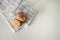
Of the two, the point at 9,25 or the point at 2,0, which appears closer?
the point at 9,25

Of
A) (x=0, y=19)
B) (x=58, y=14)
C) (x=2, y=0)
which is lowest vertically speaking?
(x=58, y=14)

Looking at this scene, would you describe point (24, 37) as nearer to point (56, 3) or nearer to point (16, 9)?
point (16, 9)

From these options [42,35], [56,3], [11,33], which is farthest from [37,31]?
[56,3]

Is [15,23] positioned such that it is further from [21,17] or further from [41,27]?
[41,27]

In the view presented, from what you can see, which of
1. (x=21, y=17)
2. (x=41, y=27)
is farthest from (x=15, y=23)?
(x=41, y=27)

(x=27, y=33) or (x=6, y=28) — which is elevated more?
(x=6, y=28)

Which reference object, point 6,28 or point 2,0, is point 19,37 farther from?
point 2,0
